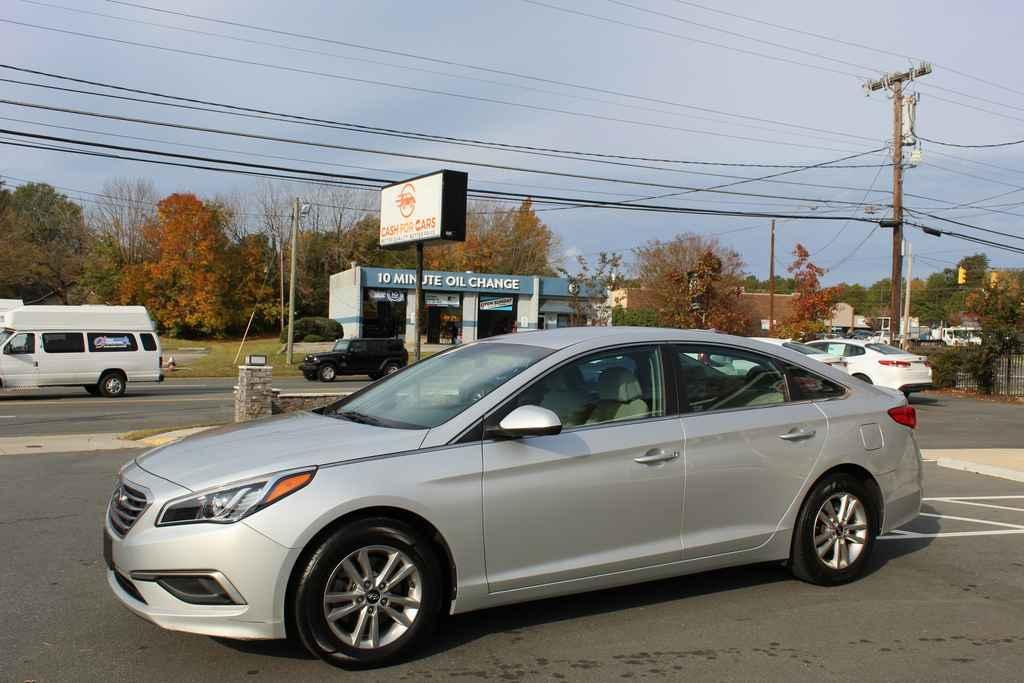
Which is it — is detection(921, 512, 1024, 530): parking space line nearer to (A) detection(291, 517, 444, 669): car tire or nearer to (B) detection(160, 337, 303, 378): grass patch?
(A) detection(291, 517, 444, 669): car tire

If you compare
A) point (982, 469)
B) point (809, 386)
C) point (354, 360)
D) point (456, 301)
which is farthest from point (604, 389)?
point (456, 301)

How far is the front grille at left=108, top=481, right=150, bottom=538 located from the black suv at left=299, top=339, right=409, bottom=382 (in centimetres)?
2718

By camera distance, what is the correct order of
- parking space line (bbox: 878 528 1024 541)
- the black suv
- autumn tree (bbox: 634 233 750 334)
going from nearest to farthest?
parking space line (bbox: 878 528 1024 541) < the black suv < autumn tree (bbox: 634 233 750 334)

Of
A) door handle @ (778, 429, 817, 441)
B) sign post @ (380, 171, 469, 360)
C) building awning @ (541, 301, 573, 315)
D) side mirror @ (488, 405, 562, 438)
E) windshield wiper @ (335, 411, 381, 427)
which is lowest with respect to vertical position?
door handle @ (778, 429, 817, 441)

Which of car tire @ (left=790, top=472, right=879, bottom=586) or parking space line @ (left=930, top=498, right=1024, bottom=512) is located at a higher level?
car tire @ (left=790, top=472, right=879, bottom=586)

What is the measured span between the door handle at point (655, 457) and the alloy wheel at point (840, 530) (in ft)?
4.22

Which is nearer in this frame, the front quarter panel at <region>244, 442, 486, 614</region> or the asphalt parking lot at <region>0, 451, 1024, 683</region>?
the front quarter panel at <region>244, 442, 486, 614</region>

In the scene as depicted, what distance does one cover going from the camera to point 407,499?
4.11 metres

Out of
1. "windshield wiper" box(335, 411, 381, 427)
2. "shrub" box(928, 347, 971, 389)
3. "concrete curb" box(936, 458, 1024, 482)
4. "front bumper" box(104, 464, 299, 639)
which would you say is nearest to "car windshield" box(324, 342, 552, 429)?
"windshield wiper" box(335, 411, 381, 427)

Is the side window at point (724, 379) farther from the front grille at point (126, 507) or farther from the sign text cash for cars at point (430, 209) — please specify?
the sign text cash for cars at point (430, 209)

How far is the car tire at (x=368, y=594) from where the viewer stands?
12.9 feet

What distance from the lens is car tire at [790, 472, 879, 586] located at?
5.43 meters

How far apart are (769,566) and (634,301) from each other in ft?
179

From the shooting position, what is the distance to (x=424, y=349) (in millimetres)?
53250
